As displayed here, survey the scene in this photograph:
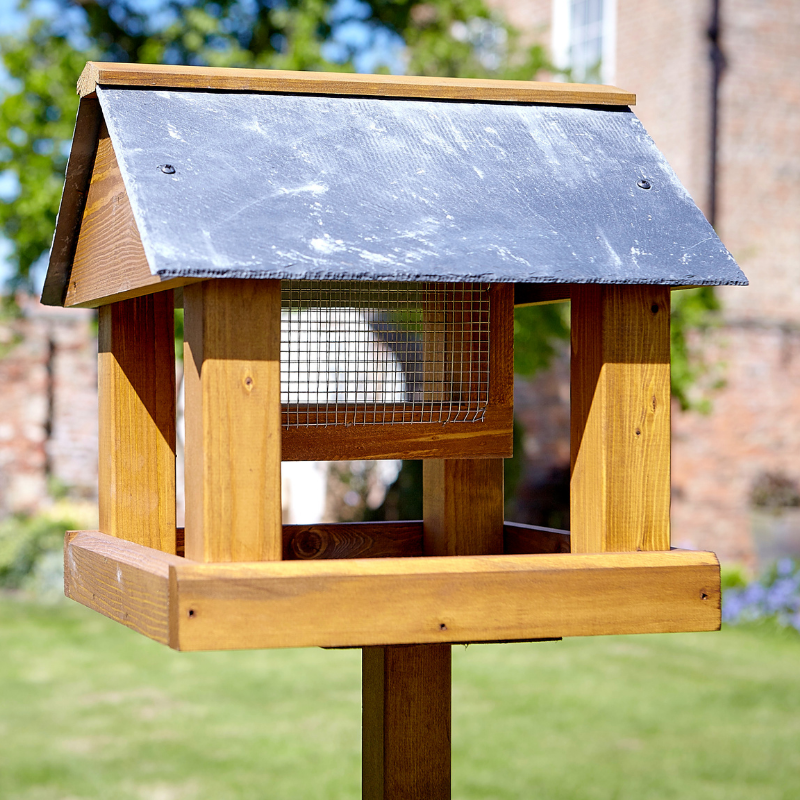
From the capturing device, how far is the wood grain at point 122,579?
1.66 metres

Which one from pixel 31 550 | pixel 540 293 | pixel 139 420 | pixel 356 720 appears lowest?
pixel 356 720

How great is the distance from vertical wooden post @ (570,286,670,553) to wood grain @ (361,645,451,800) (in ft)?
1.60

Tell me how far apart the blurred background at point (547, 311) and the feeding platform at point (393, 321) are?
4.80 m

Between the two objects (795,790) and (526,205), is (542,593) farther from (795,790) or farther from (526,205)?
(795,790)

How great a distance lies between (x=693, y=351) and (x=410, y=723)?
7350 millimetres

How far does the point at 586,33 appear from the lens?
10.2m

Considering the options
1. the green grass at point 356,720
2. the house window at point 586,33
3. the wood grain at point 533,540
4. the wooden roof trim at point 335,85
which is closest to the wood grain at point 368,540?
the wood grain at point 533,540

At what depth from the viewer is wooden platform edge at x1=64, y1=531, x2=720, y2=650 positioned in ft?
5.20

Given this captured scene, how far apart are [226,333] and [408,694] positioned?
90cm

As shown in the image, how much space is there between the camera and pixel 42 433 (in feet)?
32.5

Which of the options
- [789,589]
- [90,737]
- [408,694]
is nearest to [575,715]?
[90,737]

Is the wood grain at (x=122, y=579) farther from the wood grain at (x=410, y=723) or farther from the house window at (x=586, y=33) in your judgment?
the house window at (x=586, y=33)

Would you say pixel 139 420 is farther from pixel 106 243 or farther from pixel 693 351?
pixel 693 351

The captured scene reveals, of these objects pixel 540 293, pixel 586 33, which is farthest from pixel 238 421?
pixel 586 33
